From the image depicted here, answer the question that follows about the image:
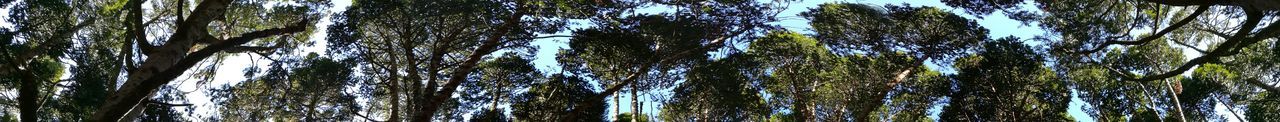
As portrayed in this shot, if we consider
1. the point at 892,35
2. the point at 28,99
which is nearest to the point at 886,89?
the point at 892,35

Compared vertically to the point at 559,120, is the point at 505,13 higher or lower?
higher

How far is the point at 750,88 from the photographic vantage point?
14953 mm

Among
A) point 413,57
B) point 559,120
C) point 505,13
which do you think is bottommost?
point 559,120

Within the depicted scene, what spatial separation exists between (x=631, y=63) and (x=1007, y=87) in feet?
17.0

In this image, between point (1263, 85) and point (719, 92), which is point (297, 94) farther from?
point (1263, 85)

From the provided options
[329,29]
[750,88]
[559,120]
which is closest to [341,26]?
[329,29]

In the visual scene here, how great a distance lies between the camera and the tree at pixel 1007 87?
1289 cm

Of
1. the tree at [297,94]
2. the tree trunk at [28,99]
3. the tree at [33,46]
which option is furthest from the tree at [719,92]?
the tree trunk at [28,99]

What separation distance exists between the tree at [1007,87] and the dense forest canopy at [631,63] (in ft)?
0.09

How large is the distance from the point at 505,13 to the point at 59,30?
196 inches

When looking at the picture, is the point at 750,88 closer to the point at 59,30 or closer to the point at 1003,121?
the point at 1003,121

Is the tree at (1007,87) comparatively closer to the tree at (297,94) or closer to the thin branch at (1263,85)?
the thin branch at (1263,85)

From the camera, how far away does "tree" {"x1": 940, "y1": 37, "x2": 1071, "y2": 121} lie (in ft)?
42.3

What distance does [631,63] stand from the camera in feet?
42.3
